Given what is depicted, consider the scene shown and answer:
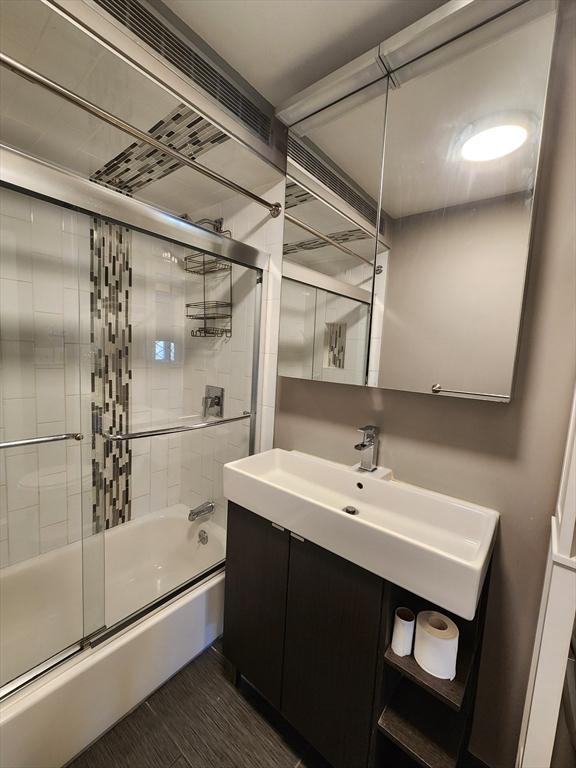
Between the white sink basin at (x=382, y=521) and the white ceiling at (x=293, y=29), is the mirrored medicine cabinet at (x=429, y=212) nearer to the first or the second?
the white ceiling at (x=293, y=29)

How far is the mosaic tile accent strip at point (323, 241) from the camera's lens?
1367 mm

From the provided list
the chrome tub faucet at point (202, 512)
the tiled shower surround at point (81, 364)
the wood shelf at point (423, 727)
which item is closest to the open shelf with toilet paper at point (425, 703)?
the wood shelf at point (423, 727)

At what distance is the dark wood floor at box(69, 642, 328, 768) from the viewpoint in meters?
1.14

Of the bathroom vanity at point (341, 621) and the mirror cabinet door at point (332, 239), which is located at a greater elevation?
the mirror cabinet door at point (332, 239)

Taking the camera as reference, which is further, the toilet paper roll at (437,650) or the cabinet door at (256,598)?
the cabinet door at (256,598)

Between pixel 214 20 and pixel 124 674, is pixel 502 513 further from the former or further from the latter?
pixel 214 20

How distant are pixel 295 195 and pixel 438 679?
1.88 m

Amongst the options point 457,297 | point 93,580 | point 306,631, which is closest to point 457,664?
point 306,631

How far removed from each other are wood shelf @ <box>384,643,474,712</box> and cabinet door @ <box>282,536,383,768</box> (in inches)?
2.8

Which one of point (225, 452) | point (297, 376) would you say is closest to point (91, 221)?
point (297, 376)

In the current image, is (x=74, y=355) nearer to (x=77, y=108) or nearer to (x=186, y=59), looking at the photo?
(x=77, y=108)

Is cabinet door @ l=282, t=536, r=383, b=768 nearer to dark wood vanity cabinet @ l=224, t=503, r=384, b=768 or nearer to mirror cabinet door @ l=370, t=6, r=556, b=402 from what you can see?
dark wood vanity cabinet @ l=224, t=503, r=384, b=768

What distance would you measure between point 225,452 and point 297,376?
2.35ft

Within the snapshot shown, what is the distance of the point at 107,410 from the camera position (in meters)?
1.73
